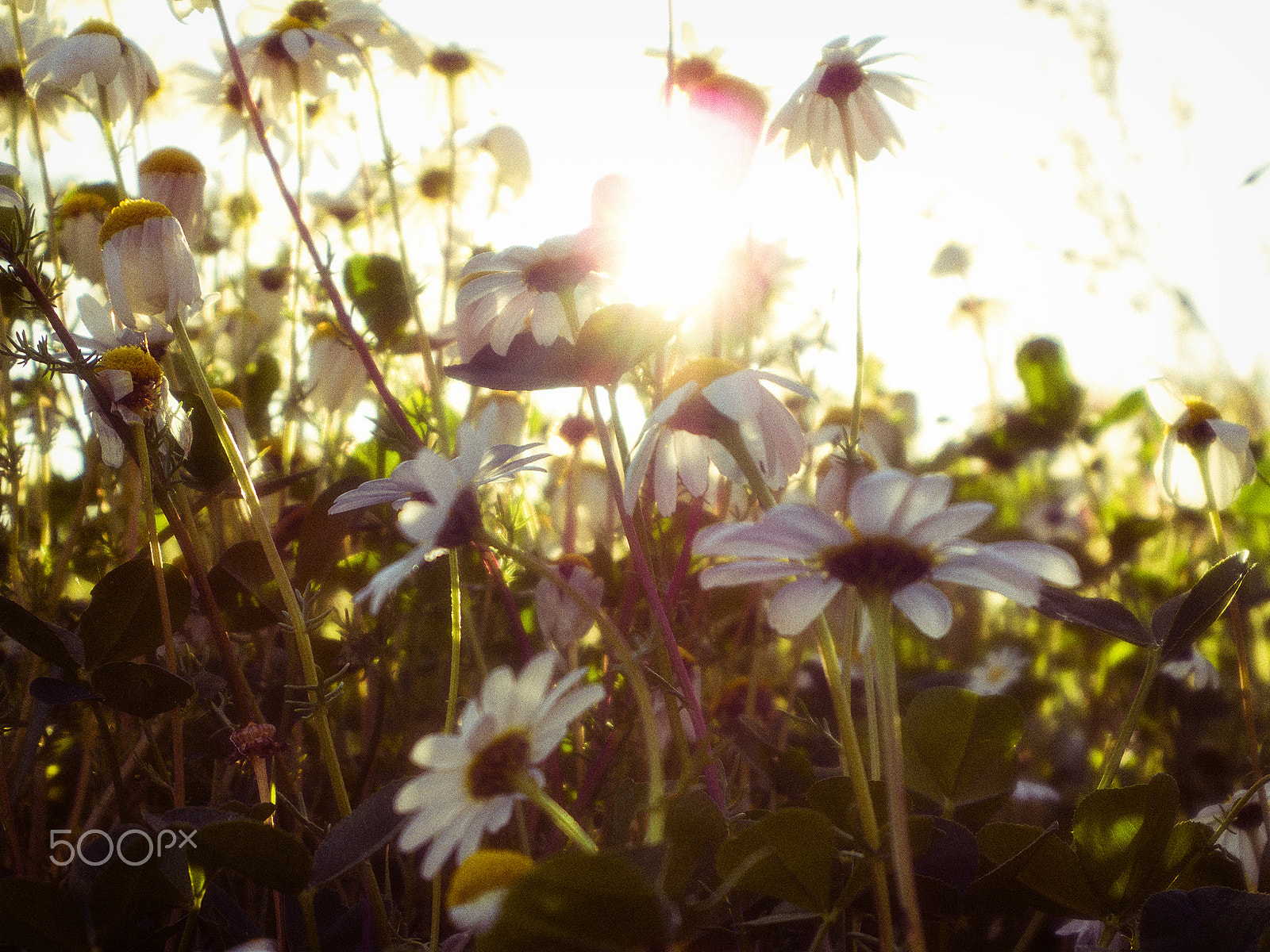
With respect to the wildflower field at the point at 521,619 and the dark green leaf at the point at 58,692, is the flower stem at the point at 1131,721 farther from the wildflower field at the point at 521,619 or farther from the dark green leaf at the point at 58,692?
the dark green leaf at the point at 58,692

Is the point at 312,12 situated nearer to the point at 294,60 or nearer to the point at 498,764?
the point at 294,60

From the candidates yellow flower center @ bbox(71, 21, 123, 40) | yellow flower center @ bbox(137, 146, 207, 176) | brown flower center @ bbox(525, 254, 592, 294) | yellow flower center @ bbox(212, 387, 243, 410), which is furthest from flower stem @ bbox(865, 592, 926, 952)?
yellow flower center @ bbox(71, 21, 123, 40)

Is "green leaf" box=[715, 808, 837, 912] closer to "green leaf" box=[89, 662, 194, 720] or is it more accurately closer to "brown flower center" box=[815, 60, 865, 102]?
"green leaf" box=[89, 662, 194, 720]

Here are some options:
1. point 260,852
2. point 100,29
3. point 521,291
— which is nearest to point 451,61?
point 100,29

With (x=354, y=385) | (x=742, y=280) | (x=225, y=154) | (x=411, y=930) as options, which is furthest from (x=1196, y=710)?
(x=225, y=154)

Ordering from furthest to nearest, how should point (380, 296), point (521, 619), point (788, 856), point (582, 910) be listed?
1. point (380, 296)
2. point (521, 619)
3. point (788, 856)
4. point (582, 910)

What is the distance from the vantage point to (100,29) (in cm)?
86

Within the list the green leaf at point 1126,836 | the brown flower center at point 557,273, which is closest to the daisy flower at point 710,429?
the brown flower center at point 557,273

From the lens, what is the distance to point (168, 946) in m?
0.58

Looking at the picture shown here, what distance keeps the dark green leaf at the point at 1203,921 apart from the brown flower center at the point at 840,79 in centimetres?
56

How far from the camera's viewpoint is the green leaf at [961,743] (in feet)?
1.84

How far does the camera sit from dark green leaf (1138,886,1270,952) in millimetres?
424

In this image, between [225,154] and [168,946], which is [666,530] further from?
[225,154]

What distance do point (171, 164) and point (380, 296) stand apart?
0.69 feet
